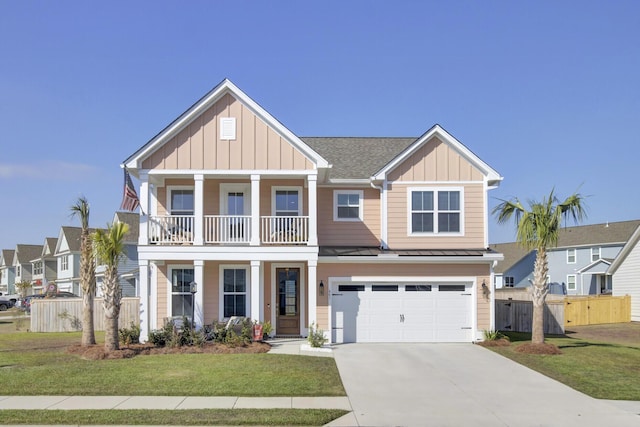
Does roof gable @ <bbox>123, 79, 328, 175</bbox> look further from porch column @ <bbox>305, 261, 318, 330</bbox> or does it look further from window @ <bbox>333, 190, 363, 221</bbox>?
porch column @ <bbox>305, 261, 318, 330</bbox>

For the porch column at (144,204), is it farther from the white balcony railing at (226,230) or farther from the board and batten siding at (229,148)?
the white balcony railing at (226,230)

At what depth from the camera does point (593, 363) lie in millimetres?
14812

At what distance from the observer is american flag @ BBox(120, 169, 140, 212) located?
17.0 metres

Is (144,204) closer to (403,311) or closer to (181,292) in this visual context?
(181,292)

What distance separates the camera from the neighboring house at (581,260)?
42838mm

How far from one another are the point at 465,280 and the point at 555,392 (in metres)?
7.51

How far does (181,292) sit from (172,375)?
7.13 m

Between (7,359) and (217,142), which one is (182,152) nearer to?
(217,142)

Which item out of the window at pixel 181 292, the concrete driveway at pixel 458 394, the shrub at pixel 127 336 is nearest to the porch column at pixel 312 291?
the concrete driveway at pixel 458 394

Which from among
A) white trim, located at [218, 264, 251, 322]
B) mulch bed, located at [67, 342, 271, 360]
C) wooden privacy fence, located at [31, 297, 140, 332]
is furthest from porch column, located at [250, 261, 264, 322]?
wooden privacy fence, located at [31, 297, 140, 332]

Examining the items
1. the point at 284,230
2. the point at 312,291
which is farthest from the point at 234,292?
the point at 312,291

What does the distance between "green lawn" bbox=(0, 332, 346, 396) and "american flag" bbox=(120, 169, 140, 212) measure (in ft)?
15.5

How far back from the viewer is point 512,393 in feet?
37.7

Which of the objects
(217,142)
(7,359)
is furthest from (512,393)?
(7,359)
